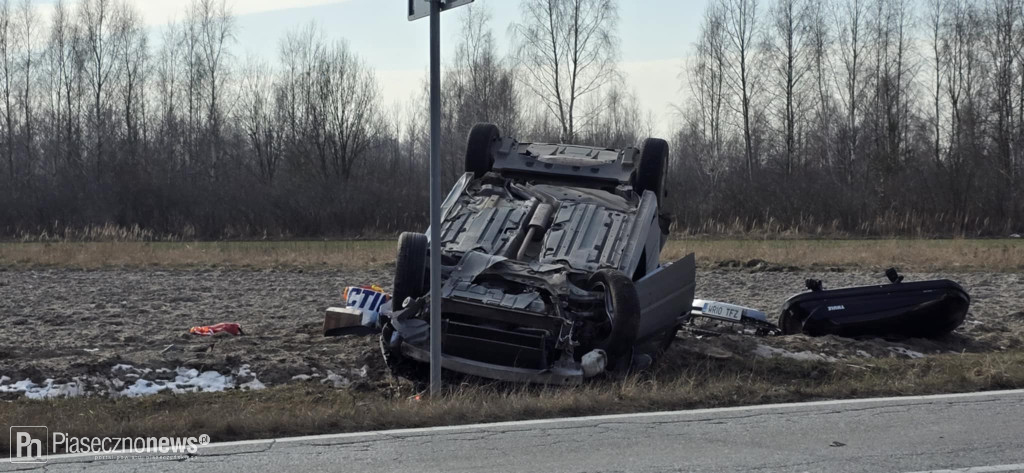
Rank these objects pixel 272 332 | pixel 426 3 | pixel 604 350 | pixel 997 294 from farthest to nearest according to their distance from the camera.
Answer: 1. pixel 997 294
2. pixel 272 332
3. pixel 604 350
4. pixel 426 3

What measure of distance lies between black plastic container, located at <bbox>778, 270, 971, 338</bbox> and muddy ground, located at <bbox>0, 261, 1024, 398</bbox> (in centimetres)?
25

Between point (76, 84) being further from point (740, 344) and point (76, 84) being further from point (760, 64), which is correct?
point (740, 344)

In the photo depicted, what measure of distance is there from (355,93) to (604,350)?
48406 millimetres

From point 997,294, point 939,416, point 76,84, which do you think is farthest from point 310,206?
point 939,416

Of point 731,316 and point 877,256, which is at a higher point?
point 877,256

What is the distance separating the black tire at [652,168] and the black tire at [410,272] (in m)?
2.75

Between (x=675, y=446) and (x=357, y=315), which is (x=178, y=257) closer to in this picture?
(x=357, y=315)

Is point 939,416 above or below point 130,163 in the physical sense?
below

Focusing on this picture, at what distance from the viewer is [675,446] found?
242 inches

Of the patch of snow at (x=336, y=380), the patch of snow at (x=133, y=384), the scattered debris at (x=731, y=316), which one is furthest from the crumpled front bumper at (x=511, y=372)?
the scattered debris at (x=731, y=316)

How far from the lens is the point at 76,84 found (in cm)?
5638

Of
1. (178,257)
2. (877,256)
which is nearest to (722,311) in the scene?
(877,256)

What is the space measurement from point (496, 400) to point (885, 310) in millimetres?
5723

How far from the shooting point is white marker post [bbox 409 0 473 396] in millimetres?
7625
